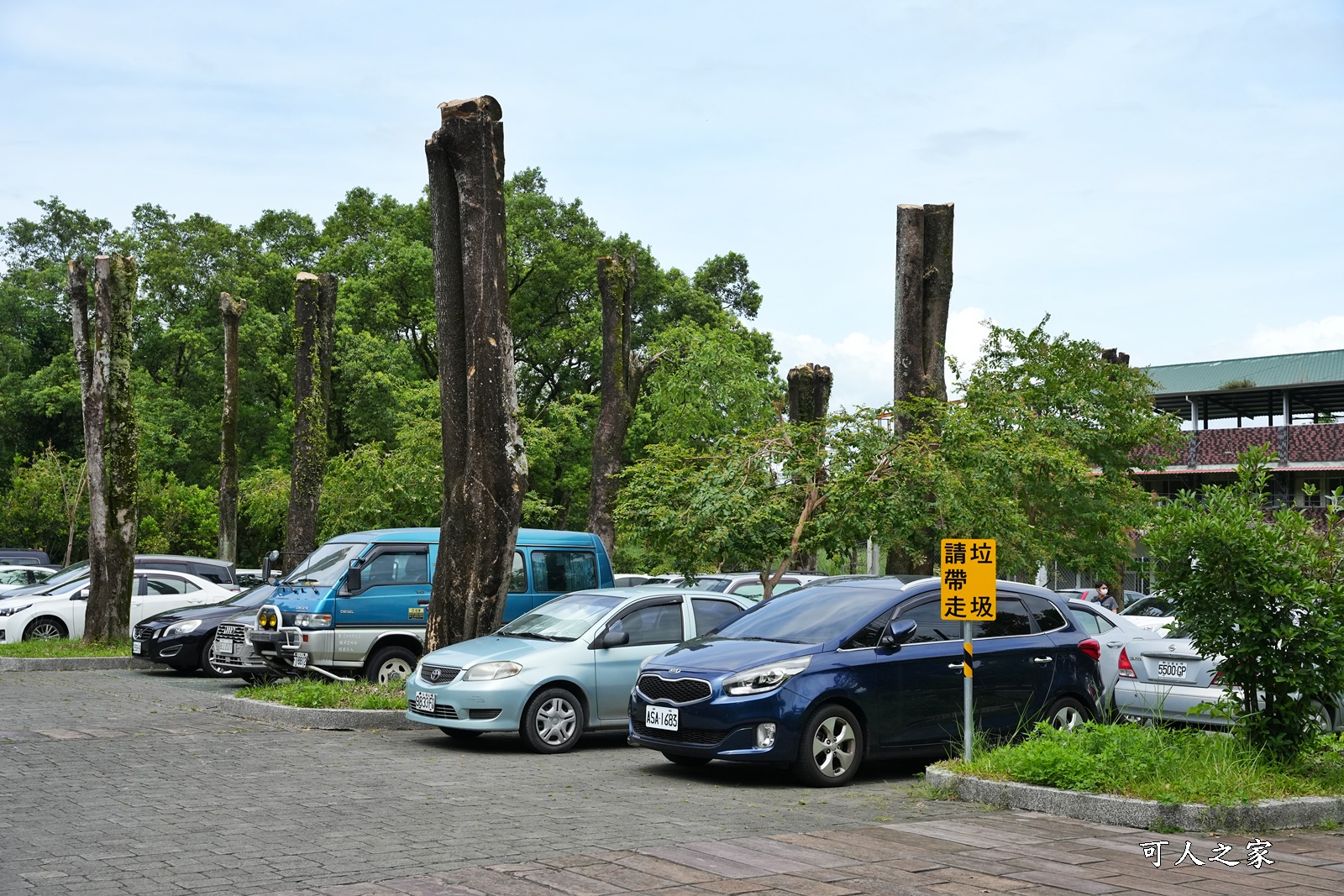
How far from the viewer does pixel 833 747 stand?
10.5 m

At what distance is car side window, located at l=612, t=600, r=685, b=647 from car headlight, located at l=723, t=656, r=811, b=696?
9.39 ft

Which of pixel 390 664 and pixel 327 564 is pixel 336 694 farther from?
pixel 327 564

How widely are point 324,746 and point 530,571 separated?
534 centimetres

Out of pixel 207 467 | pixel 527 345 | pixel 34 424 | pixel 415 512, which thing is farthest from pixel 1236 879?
pixel 34 424

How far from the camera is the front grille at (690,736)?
10.5 m

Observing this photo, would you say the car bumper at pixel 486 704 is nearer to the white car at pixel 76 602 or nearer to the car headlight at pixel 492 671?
the car headlight at pixel 492 671

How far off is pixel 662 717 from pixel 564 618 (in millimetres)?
3071

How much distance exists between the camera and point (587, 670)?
→ 1291 cm

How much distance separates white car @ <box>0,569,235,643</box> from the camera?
23.8 meters

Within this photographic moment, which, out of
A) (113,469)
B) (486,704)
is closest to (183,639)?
(113,469)

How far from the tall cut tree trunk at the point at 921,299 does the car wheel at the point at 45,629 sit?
A: 1500 cm

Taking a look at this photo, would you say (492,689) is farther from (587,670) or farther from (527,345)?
(527,345)

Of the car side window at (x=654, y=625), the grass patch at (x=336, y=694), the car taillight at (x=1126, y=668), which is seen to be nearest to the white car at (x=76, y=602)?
the grass patch at (x=336, y=694)

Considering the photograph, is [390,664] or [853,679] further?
[390,664]
